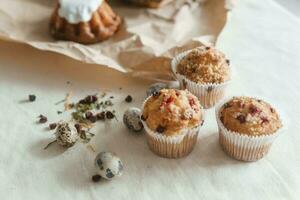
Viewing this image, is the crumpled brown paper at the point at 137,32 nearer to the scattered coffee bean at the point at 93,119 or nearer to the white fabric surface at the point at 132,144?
the white fabric surface at the point at 132,144

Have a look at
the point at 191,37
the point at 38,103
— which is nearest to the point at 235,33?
the point at 191,37

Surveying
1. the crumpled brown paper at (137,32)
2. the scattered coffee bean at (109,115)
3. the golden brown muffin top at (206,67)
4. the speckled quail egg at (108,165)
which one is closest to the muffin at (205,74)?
the golden brown muffin top at (206,67)

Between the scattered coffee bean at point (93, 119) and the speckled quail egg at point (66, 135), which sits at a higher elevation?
the speckled quail egg at point (66, 135)

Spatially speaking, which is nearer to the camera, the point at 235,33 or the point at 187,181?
the point at 187,181

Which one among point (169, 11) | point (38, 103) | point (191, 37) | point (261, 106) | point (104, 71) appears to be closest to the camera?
point (261, 106)

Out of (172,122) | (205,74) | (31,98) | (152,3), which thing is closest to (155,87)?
(205,74)

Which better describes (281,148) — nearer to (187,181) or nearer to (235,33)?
(187,181)

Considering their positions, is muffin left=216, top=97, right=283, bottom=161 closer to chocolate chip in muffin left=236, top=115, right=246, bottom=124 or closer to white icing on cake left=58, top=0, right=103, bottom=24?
chocolate chip in muffin left=236, top=115, right=246, bottom=124
